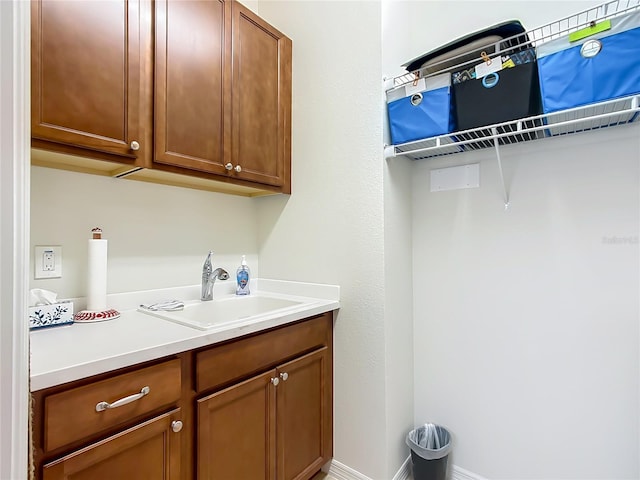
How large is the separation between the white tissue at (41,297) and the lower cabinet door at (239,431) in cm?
67

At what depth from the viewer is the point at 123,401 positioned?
36.2 inches

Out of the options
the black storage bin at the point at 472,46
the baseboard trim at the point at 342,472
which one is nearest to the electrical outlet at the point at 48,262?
the baseboard trim at the point at 342,472

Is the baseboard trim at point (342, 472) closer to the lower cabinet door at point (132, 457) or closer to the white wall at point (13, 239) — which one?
the lower cabinet door at point (132, 457)

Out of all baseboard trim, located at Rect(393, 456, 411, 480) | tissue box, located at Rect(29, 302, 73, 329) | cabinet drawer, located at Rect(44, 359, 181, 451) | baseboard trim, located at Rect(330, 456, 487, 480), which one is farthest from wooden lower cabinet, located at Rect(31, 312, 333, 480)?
tissue box, located at Rect(29, 302, 73, 329)

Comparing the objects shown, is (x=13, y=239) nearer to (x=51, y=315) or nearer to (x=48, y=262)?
(x=51, y=315)

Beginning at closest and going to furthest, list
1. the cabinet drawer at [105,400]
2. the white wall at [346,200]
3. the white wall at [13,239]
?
the white wall at [13,239]
the cabinet drawer at [105,400]
the white wall at [346,200]

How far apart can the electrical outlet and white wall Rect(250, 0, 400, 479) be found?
1047mm

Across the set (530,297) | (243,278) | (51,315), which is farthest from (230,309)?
(530,297)

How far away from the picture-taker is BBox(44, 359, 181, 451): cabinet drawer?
2.67 feet

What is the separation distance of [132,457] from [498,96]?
1763 mm

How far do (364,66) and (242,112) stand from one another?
643mm

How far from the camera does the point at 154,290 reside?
162cm

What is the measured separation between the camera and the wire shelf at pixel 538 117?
1.18 m

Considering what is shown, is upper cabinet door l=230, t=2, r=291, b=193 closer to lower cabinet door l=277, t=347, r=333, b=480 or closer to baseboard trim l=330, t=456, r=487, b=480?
lower cabinet door l=277, t=347, r=333, b=480
